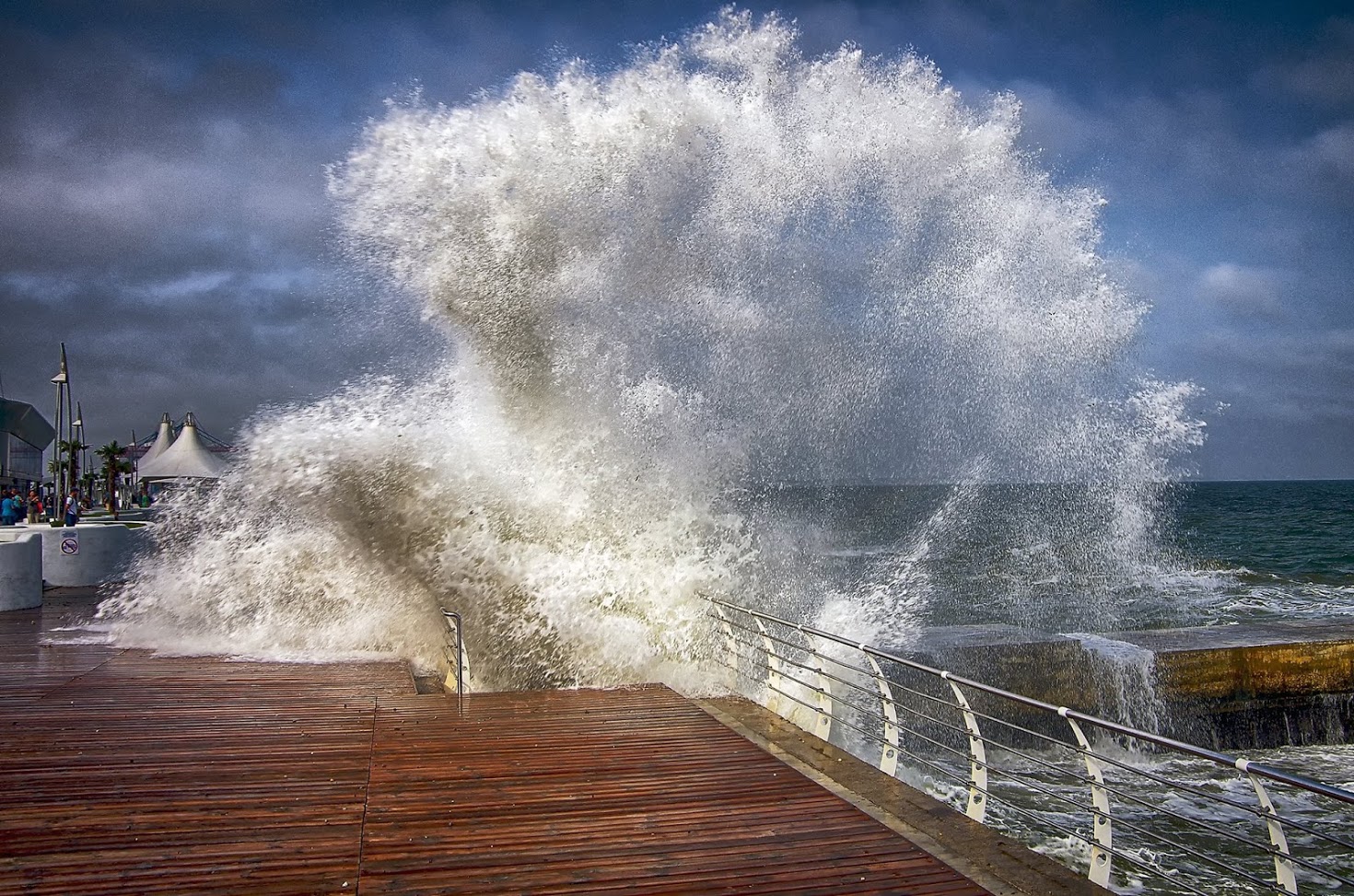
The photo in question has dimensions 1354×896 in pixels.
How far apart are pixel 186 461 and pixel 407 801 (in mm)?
20360

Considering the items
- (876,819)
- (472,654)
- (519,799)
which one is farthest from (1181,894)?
(472,654)

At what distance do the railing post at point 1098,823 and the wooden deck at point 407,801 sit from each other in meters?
0.72

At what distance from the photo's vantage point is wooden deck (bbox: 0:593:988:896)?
4246 millimetres

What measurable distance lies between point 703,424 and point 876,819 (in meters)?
9.12

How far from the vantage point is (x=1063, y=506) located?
247 ft

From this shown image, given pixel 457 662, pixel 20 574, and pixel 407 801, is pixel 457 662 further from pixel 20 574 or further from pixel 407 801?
pixel 20 574

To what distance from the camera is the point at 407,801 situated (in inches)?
207

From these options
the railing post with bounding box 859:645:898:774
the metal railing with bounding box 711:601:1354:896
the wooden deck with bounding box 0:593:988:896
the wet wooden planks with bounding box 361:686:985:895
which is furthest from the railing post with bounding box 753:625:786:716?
the railing post with bounding box 859:645:898:774

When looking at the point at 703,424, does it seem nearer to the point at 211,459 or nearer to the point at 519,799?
the point at 519,799

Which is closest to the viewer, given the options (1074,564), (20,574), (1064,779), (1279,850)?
(1279,850)

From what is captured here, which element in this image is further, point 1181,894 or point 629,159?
point 629,159

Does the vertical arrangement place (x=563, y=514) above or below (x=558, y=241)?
below

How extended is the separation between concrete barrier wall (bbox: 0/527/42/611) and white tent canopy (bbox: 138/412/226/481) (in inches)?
294

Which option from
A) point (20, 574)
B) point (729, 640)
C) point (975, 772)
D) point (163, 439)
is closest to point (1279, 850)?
point (975, 772)
